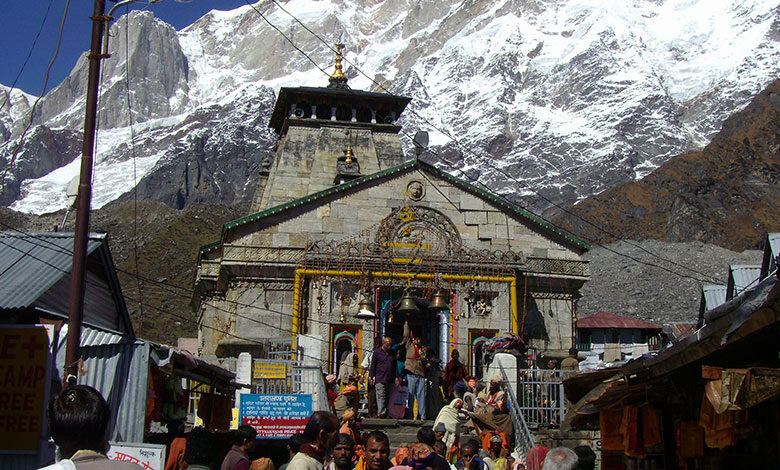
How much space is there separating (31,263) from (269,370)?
24.3ft

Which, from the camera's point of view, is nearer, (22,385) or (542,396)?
(22,385)

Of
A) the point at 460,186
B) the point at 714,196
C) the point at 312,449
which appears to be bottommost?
the point at 312,449

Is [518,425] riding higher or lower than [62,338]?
lower

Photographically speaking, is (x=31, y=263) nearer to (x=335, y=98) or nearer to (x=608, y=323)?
(x=335, y=98)

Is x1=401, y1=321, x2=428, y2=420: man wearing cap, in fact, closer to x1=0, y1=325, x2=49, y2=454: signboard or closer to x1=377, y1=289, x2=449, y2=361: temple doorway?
x1=377, y1=289, x2=449, y2=361: temple doorway

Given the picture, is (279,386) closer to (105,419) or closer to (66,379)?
(66,379)

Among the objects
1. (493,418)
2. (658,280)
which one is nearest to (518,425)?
(493,418)

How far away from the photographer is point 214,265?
3209 cm

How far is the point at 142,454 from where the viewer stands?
35.8ft

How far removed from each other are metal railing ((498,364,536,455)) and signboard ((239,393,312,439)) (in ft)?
12.9

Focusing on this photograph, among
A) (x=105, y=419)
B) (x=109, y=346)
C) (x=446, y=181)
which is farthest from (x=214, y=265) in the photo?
(x=105, y=419)

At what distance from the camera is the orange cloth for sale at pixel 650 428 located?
13516 mm

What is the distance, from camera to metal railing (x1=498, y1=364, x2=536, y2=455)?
17.7m

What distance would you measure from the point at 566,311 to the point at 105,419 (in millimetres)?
25121
